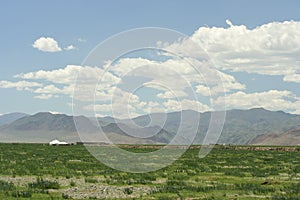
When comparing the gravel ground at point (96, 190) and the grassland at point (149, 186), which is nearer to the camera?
the grassland at point (149, 186)

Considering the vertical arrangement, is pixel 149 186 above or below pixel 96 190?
below

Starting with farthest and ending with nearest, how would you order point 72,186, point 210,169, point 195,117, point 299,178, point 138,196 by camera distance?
point 195,117 < point 210,169 < point 299,178 < point 72,186 < point 138,196

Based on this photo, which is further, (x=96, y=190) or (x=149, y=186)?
(x=149, y=186)

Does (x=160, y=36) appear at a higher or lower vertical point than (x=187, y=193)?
higher

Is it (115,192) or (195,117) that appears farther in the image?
(195,117)

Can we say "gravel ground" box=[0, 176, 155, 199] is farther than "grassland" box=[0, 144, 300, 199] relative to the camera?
Yes

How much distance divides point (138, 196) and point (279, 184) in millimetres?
10964

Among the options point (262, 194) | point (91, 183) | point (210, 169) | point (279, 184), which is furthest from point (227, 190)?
point (210, 169)

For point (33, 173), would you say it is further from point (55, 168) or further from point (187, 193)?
point (187, 193)

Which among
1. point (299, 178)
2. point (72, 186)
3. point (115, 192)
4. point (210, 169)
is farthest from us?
point (210, 169)

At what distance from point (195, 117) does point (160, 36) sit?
10.5 meters

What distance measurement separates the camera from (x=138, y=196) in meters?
26.0

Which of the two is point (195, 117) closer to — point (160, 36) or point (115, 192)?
point (160, 36)

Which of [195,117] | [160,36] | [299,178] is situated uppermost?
[160,36]
